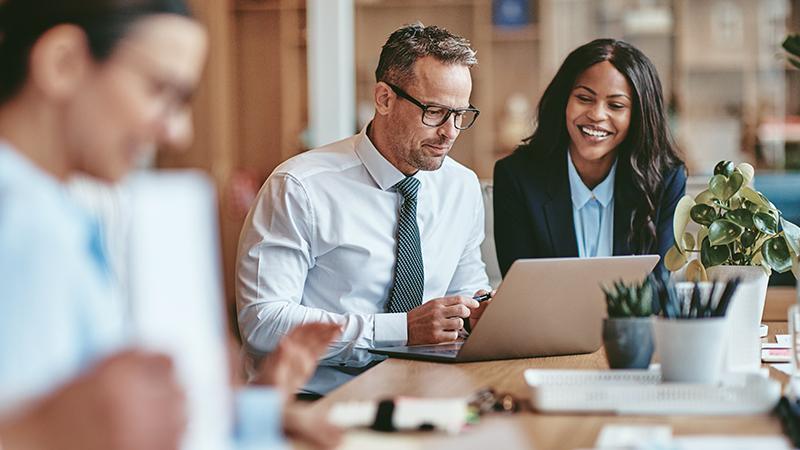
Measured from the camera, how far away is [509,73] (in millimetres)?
6938

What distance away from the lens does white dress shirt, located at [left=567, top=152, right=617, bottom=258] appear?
2658mm

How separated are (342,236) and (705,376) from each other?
1046 millimetres

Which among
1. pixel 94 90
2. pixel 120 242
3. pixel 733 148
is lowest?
pixel 733 148

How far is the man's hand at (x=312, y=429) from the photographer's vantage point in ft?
3.63

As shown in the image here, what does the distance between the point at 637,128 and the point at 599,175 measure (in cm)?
15

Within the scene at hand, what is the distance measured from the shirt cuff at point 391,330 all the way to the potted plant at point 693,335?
2.42 ft

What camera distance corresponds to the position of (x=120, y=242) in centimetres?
85

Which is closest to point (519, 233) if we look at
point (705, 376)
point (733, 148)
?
→ point (705, 376)

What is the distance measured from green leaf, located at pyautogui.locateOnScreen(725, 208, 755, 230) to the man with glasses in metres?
0.55

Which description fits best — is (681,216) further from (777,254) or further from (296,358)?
(296,358)

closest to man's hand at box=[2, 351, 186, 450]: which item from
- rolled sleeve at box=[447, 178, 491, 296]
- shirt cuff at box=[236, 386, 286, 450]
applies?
shirt cuff at box=[236, 386, 286, 450]

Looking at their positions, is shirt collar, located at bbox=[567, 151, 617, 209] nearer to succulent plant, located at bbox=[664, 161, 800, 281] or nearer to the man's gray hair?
the man's gray hair

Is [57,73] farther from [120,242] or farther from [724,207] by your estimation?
[724,207]

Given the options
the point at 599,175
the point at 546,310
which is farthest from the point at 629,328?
the point at 599,175
